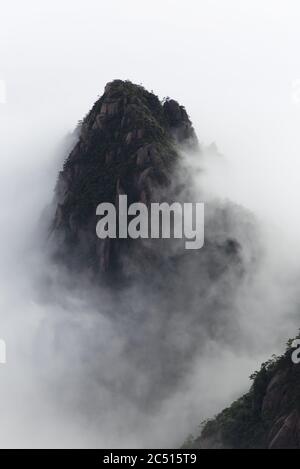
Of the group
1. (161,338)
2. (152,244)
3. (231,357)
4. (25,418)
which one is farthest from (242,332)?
(25,418)

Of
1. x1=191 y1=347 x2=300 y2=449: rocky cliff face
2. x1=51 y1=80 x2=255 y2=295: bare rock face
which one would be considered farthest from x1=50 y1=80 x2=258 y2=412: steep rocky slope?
x1=191 y1=347 x2=300 y2=449: rocky cliff face

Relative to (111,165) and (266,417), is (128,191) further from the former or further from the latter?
(266,417)

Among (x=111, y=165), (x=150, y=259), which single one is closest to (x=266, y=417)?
(x=150, y=259)

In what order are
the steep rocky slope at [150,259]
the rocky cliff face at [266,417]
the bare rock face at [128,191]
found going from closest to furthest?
1. the rocky cliff face at [266,417]
2. the steep rocky slope at [150,259]
3. the bare rock face at [128,191]

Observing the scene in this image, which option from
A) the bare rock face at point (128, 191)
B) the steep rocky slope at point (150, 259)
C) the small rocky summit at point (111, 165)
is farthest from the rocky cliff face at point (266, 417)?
the small rocky summit at point (111, 165)

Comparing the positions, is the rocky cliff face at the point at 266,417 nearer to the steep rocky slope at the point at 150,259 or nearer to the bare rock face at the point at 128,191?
the steep rocky slope at the point at 150,259

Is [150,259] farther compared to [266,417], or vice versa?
[150,259]

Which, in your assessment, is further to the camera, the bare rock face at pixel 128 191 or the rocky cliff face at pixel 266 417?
the bare rock face at pixel 128 191
